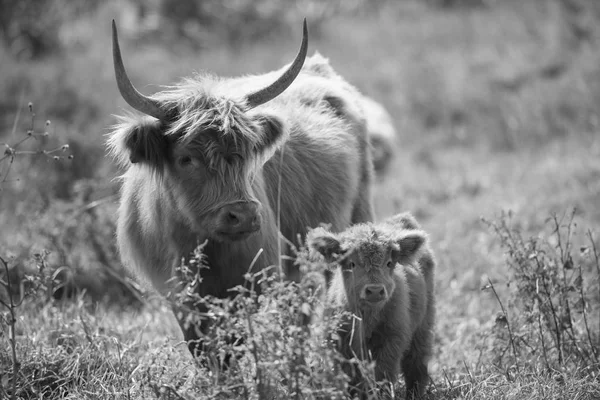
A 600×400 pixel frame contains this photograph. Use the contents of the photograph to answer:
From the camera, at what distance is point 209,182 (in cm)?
484

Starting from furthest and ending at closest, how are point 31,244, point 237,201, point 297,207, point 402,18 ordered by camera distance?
point 402,18 < point 31,244 < point 297,207 < point 237,201

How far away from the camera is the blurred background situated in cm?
859

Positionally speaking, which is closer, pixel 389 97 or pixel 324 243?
pixel 324 243

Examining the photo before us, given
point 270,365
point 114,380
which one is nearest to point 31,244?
point 114,380

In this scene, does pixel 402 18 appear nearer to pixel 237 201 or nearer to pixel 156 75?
pixel 156 75

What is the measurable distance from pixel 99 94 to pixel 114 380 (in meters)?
11.0

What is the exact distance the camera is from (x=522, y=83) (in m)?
14.9

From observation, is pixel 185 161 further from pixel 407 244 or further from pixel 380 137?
pixel 380 137

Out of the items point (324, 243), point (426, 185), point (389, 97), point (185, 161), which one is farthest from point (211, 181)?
point (389, 97)

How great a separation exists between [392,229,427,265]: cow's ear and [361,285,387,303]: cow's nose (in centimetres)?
34

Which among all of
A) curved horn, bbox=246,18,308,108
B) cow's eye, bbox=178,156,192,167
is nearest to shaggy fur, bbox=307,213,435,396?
cow's eye, bbox=178,156,192,167

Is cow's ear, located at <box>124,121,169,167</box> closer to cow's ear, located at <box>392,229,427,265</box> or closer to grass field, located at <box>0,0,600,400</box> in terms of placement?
grass field, located at <box>0,0,600,400</box>

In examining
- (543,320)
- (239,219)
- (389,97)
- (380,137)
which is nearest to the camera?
(239,219)

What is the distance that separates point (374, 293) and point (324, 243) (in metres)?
0.44
